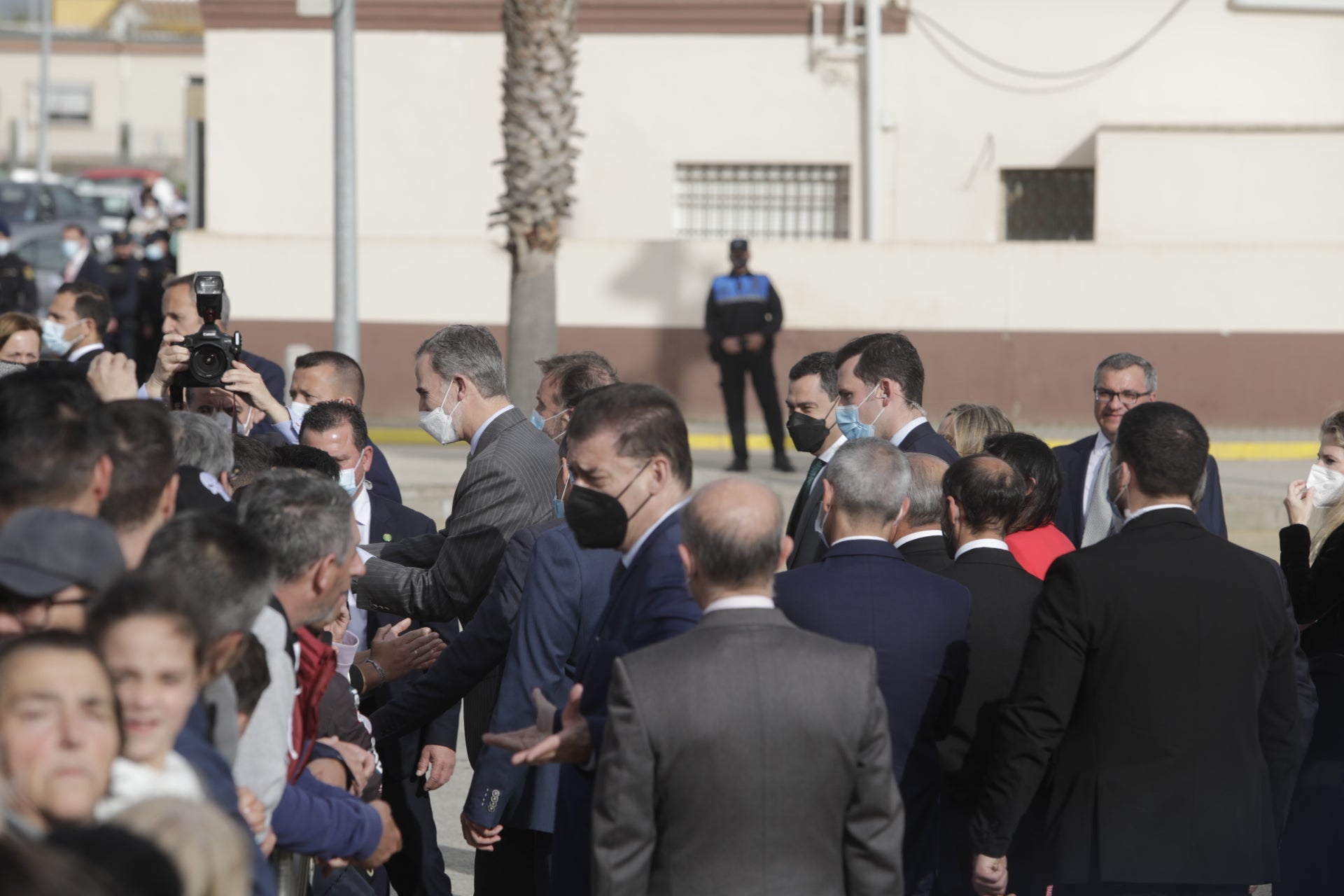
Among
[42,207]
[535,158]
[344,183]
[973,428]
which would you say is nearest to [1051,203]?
[535,158]

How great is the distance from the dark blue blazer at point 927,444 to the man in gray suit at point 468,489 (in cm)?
135

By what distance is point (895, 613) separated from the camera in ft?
13.8

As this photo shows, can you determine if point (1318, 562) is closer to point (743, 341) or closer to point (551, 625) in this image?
point (551, 625)

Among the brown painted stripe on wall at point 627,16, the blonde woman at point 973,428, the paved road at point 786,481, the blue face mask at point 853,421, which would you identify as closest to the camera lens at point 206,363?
the blue face mask at point 853,421

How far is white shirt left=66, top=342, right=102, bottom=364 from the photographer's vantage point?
8.86m

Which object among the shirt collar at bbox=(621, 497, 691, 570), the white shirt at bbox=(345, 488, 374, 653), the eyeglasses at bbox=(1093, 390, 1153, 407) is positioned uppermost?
the eyeglasses at bbox=(1093, 390, 1153, 407)

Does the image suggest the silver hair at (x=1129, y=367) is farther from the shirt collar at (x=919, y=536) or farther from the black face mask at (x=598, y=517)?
the black face mask at (x=598, y=517)

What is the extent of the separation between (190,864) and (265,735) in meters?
1.18

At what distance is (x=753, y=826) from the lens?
337 centimetres

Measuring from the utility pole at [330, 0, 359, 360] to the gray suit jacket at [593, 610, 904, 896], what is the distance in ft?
31.7

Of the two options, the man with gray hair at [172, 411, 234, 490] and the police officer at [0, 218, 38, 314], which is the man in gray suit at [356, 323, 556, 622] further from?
the police officer at [0, 218, 38, 314]

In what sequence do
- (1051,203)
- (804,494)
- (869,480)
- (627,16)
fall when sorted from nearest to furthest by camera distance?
(869,480) < (804,494) < (627,16) < (1051,203)

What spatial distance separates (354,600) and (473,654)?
781 mm

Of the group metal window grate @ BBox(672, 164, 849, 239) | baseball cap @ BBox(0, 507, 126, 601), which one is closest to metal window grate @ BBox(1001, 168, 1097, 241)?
metal window grate @ BBox(672, 164, 849, 239)
